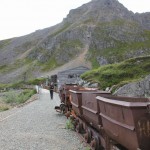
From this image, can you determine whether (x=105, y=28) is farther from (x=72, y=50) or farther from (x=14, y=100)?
(x=14, y=100)

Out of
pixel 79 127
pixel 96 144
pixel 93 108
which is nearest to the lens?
pixel 93 108

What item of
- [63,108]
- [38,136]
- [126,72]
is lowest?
[38,136]

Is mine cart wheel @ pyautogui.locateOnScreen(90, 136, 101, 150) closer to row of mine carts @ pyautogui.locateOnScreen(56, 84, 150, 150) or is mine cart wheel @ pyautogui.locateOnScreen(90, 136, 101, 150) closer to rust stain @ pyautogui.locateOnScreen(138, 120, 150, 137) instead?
row of mine carts @ pyautogui.locateOnScreen(56, 84, 150, 150)

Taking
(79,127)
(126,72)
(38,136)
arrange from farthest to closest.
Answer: (126,72) < (38,136) < (79,127)

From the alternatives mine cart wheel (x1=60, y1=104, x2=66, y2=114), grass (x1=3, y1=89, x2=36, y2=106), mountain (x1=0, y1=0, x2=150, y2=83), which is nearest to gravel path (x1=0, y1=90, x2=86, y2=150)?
mine cart wheel (x1=60, y1=104, x2=66, y2=114)

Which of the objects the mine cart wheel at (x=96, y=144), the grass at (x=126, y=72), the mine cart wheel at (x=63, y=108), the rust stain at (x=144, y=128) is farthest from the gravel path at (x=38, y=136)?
the grass at (x=126, y=72)

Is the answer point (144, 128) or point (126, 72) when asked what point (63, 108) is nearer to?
point (126, 72)

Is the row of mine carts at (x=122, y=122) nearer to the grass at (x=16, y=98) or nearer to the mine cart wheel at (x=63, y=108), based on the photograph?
the mine cart wheel at (x=63, y=108)

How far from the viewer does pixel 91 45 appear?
151250 mm

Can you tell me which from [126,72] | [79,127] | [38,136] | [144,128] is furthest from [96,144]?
[126,72]

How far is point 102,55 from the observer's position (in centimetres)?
13962

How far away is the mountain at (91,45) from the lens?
141m

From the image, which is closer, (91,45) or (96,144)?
(96,144)

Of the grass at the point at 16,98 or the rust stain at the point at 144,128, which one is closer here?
the rust stain at the point at 144,128
